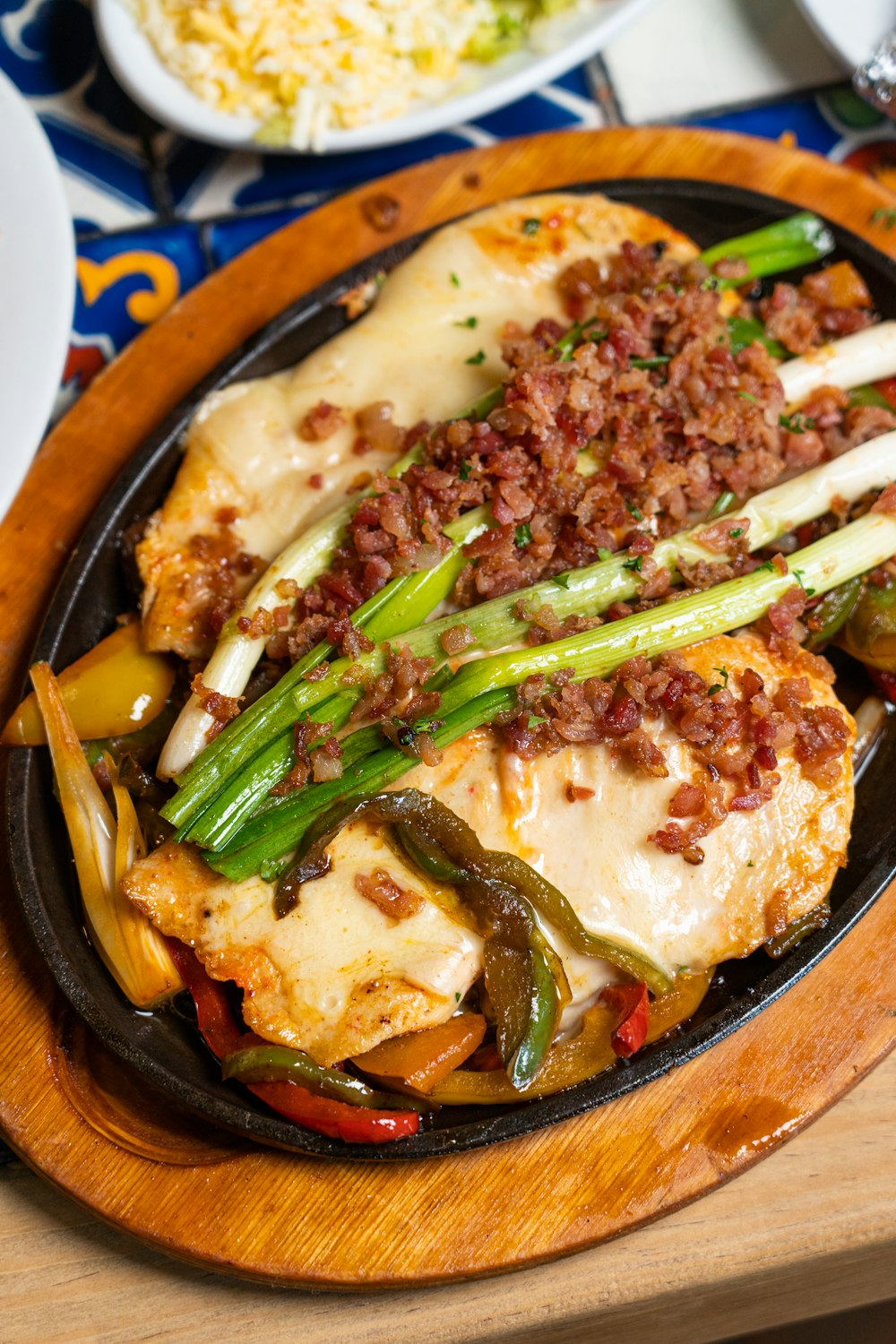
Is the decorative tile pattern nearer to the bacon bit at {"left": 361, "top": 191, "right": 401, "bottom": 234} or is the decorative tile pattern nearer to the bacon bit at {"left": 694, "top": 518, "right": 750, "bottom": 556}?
the bacon bit at {"left": 361, "top": 191, "right": 401, "bottom": 234}

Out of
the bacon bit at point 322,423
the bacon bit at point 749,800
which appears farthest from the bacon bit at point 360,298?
the bacon bit at point 749,800

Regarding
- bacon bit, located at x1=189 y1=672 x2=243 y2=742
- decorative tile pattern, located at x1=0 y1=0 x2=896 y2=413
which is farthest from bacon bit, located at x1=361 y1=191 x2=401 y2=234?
bacon bit, located at x1=189 y1=672 x2=243 y2=742

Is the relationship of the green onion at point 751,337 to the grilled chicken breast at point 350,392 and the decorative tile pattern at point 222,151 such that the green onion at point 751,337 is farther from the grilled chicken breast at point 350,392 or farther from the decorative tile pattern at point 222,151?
the decorative tile pattern at point 222,151

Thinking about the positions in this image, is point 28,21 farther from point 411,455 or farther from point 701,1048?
point 701,1048

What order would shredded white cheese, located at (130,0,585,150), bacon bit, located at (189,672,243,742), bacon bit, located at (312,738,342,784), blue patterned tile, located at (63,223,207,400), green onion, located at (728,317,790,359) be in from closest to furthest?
bacon bit, located at (312,738,342,784), bacon bit, located at (189,672,243,742), green onion, located at (728,317,790,359), shredded white cheese, located at (130,0,585,150), blue patterned tile, located at (63,223,207,400)

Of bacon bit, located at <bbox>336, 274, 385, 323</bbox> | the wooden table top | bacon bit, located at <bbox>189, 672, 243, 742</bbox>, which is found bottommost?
the wooden table top

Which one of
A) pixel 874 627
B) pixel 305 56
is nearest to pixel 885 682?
pixel 874 627
